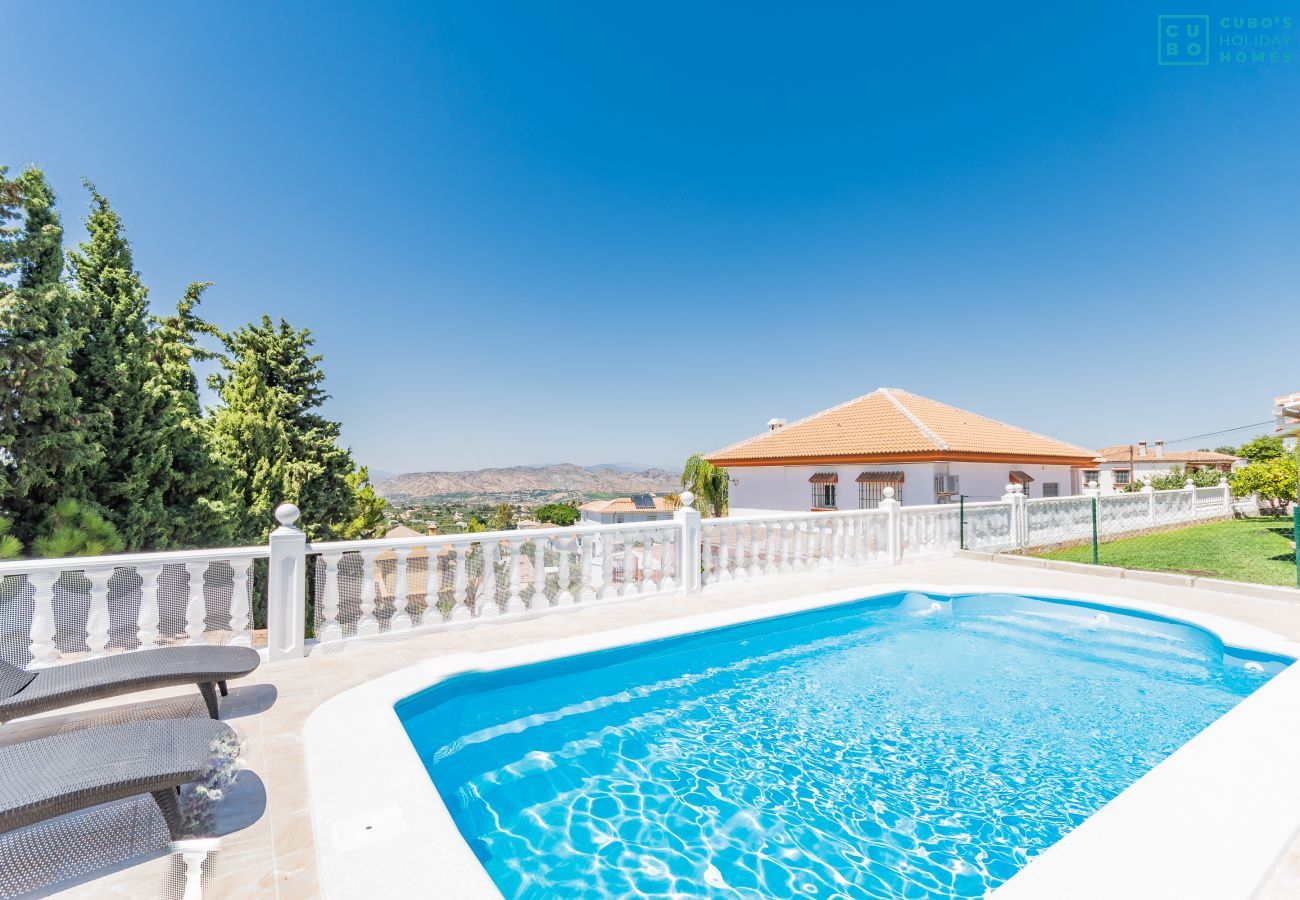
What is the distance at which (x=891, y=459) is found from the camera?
66.1 ft

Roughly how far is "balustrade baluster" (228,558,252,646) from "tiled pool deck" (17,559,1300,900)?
404 millimetres

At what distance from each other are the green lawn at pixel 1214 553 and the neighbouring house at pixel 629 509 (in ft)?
126

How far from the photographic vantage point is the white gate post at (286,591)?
15.0 ft

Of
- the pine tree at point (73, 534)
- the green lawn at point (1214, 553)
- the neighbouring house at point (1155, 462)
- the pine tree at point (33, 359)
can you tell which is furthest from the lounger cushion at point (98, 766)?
the neighbouring house at point (1155, 462)

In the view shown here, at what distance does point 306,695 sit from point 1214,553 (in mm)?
16558

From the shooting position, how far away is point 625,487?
7600 centimetres

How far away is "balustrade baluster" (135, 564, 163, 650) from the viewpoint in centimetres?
418

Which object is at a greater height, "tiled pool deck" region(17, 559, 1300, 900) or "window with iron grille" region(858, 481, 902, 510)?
"window with iron grille" region(858, 481, 902, 510)

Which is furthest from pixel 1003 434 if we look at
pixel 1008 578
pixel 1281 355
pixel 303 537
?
pixel 303 537

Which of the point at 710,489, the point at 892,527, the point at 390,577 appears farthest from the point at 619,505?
the point at 390,577

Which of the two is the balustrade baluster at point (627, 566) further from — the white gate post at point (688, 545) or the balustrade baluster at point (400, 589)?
the balustrade baluster at point (400, 589)

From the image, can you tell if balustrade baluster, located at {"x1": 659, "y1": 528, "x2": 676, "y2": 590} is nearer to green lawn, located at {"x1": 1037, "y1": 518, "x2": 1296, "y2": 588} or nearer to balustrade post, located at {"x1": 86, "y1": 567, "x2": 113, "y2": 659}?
balustrade post, located at {"x1": 86, "y1": 567, "x2": 113, "y2": 659}

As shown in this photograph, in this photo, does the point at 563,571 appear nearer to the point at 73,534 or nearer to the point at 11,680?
the point at 11,680

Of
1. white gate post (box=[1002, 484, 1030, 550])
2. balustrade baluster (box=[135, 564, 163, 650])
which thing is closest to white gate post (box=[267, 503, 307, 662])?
balustrade baluster (box=[135, 564, 163, 650])
